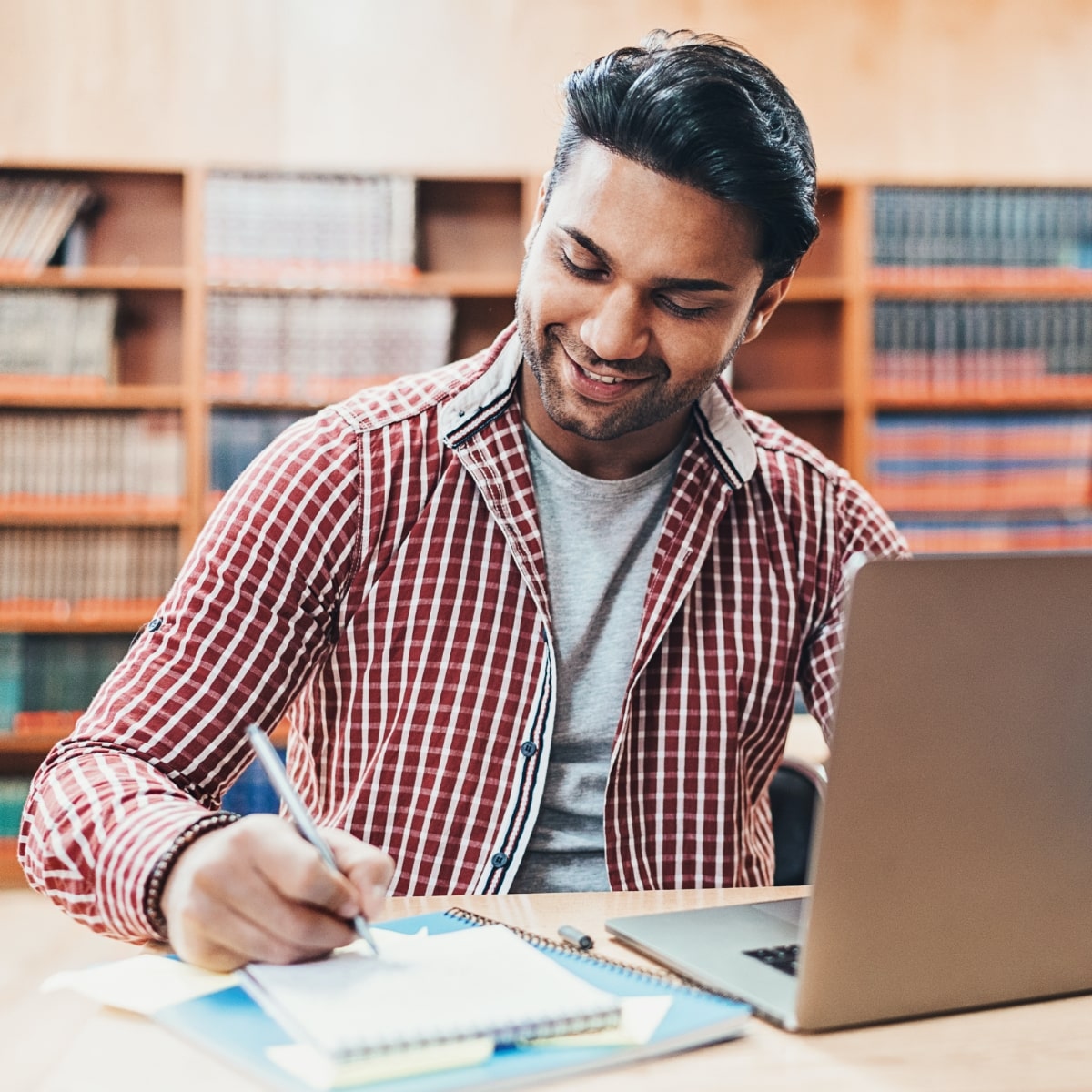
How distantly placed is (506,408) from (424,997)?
74 cm

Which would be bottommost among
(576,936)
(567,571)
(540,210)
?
(576,936)

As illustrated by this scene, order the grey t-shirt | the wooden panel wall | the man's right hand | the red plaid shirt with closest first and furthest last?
the man's right hand < the red plaid shirt < the grey t-shirt < the wooden panel wall

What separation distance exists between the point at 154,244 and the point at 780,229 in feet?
9.29

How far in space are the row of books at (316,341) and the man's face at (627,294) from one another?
2274mm

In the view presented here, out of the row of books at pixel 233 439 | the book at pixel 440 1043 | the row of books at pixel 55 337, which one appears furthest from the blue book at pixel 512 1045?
the row of books at pixel 55 337

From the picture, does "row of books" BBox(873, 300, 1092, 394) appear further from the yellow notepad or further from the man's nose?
the yellow notepad

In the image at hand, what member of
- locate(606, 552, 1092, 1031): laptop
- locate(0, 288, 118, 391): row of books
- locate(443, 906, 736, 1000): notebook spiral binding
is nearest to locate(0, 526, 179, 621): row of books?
locate(0, 288, 118, 391): row of books

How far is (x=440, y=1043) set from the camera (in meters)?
0.65

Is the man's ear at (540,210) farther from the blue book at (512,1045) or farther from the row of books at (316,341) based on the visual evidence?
the row of books at (316,341)

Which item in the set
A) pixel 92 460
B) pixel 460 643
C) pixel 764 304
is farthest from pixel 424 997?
pixel 92 460

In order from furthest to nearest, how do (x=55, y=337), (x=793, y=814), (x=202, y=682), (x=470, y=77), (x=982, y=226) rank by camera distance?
1. (x=470, y=77)
2. (x=982, y=226)
3. (x=55, y=337)
4. (x=793, y=814)
5. (x=202, y=682)

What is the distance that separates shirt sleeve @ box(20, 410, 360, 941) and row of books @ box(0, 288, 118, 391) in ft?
8.09

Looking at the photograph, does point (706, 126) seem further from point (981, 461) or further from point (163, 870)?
point (981, 461)

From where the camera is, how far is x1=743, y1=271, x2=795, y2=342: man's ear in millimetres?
1409
